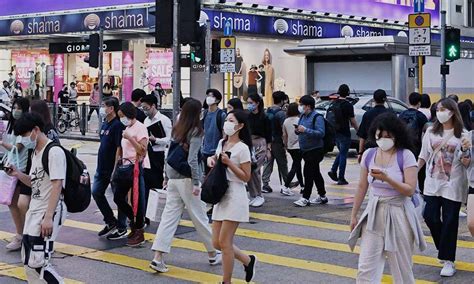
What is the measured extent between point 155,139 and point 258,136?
8.60 feet

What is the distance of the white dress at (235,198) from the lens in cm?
714

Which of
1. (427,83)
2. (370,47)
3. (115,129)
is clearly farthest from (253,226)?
(427,83)

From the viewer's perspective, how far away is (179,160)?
8344 millimetres

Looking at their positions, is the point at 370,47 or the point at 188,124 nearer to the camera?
the point at 188,124

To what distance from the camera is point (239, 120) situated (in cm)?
741

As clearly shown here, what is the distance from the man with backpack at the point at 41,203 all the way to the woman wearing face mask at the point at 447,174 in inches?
149

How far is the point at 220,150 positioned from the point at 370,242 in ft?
6.19

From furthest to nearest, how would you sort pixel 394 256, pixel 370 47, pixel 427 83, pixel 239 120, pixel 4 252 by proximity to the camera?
pixel 427 83 → pixel 370 47 → pixel 4 252 → pixel 239 120 → pixel 394 256

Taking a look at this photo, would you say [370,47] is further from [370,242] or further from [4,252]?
[370,242]

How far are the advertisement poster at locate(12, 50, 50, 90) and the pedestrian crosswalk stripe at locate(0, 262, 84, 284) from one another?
3044 centimetres

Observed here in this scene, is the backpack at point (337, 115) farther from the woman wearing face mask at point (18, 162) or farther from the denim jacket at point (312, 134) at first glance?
the woman wearing face mask at point (18, 162)

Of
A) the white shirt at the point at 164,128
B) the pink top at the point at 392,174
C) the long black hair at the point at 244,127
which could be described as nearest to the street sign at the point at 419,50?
the white shirt at the point at 164,128

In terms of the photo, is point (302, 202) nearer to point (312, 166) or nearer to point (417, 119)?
point (312, 166)

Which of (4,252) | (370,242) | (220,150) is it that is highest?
(220,150)
